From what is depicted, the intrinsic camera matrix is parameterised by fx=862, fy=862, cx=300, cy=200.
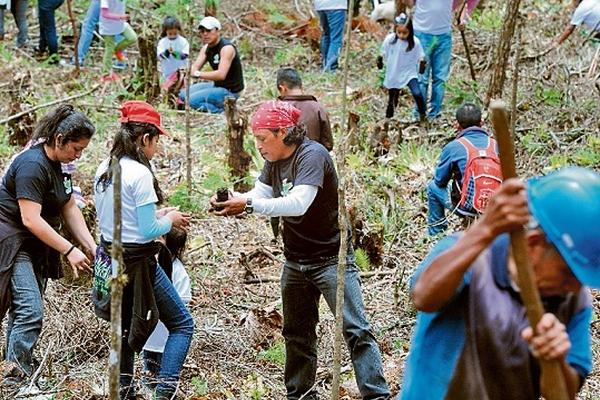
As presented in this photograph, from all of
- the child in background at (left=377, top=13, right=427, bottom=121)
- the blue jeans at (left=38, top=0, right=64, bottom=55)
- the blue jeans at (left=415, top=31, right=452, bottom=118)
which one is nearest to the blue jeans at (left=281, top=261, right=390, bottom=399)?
the child in background at (left=377, top=13, right=427, bottom=121)

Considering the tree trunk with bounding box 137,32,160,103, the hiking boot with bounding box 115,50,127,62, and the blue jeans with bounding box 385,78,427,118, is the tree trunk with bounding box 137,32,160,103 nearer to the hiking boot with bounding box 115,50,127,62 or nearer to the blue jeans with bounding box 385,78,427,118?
the hiking boot with bounding box 115,50,127,62

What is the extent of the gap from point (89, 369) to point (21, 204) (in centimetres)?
106

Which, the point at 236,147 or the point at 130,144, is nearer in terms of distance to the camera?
the point at 130,144

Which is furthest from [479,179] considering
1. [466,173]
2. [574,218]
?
[574,218]

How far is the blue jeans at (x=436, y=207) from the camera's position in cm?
704

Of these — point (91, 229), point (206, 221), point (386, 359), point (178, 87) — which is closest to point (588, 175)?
point (386, 359)

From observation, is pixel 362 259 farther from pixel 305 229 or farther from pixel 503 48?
pixel 503 48

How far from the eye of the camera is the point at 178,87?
1045 centimetres

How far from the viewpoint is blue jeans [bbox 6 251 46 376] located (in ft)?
14.9

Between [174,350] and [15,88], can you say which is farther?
[15,88]

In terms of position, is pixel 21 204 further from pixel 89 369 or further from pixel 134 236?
pixel 89 369

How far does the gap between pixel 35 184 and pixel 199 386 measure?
57.5 inches

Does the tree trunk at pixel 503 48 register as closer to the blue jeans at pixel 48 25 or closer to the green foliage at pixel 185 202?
the green foliage at pixel 185 202

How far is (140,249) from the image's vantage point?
14.5 feet
